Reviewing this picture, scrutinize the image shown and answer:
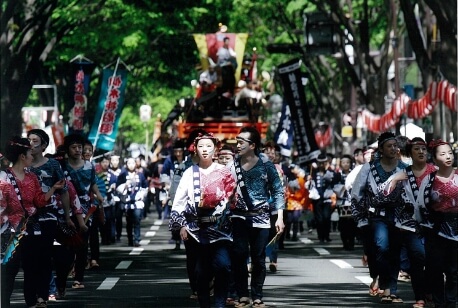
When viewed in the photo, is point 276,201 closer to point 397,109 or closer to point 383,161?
point 383,161

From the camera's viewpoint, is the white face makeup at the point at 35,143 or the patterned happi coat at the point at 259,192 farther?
the patterned happi coat at the point at 259,192

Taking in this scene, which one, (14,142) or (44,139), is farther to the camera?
(44,139)

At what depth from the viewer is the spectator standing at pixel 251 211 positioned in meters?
14.1

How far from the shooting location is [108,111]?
32.4 m

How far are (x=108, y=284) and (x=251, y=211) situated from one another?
Result: 3472 millimetres

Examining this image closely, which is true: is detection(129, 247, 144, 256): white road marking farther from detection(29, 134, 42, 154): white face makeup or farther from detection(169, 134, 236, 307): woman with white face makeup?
detection(169, 134, 236, 307): woman with white face makeup

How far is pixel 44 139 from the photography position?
1395 centimetres

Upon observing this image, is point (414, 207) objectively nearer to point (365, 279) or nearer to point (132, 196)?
point (365, 279)

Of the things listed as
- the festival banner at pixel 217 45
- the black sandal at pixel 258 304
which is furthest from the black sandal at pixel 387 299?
the festival banner at pixel 217 45

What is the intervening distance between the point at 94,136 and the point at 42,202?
779 inches

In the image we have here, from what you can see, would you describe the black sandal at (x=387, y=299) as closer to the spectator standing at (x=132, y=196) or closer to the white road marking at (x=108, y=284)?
the white road marking at (x=108, y=284)

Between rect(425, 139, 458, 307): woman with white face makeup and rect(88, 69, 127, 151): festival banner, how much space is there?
19.6m

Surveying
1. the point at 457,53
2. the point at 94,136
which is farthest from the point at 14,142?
the point at 94,136

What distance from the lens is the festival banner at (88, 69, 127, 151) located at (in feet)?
105
